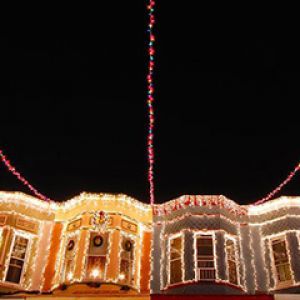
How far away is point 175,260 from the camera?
16781mm

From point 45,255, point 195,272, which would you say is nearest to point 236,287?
point 195,272

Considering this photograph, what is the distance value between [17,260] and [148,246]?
525 cm

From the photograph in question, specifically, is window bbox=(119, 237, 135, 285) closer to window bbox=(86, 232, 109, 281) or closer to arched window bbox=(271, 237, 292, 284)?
window bbox=(86, 232, 109, 281)

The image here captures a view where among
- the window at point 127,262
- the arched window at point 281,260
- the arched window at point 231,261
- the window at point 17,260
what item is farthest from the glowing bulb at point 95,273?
the arched window at point 281,260

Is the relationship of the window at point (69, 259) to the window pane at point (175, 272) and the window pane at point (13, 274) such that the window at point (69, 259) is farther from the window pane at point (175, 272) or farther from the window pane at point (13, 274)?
the window pane at point (175, 272)

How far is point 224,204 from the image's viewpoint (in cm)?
1716

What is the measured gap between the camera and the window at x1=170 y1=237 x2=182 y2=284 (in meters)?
16.5

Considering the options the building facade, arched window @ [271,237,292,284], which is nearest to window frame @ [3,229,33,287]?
the building facade

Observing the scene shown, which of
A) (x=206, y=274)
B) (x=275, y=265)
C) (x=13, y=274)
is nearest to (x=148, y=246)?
(x=206, y=274)

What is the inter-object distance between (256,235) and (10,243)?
984 cm

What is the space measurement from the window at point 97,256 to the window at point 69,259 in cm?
64

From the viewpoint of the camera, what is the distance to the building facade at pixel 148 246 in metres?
15.8

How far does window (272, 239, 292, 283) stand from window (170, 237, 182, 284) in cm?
375

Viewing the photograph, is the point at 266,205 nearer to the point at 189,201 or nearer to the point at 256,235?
the point at 256,235
